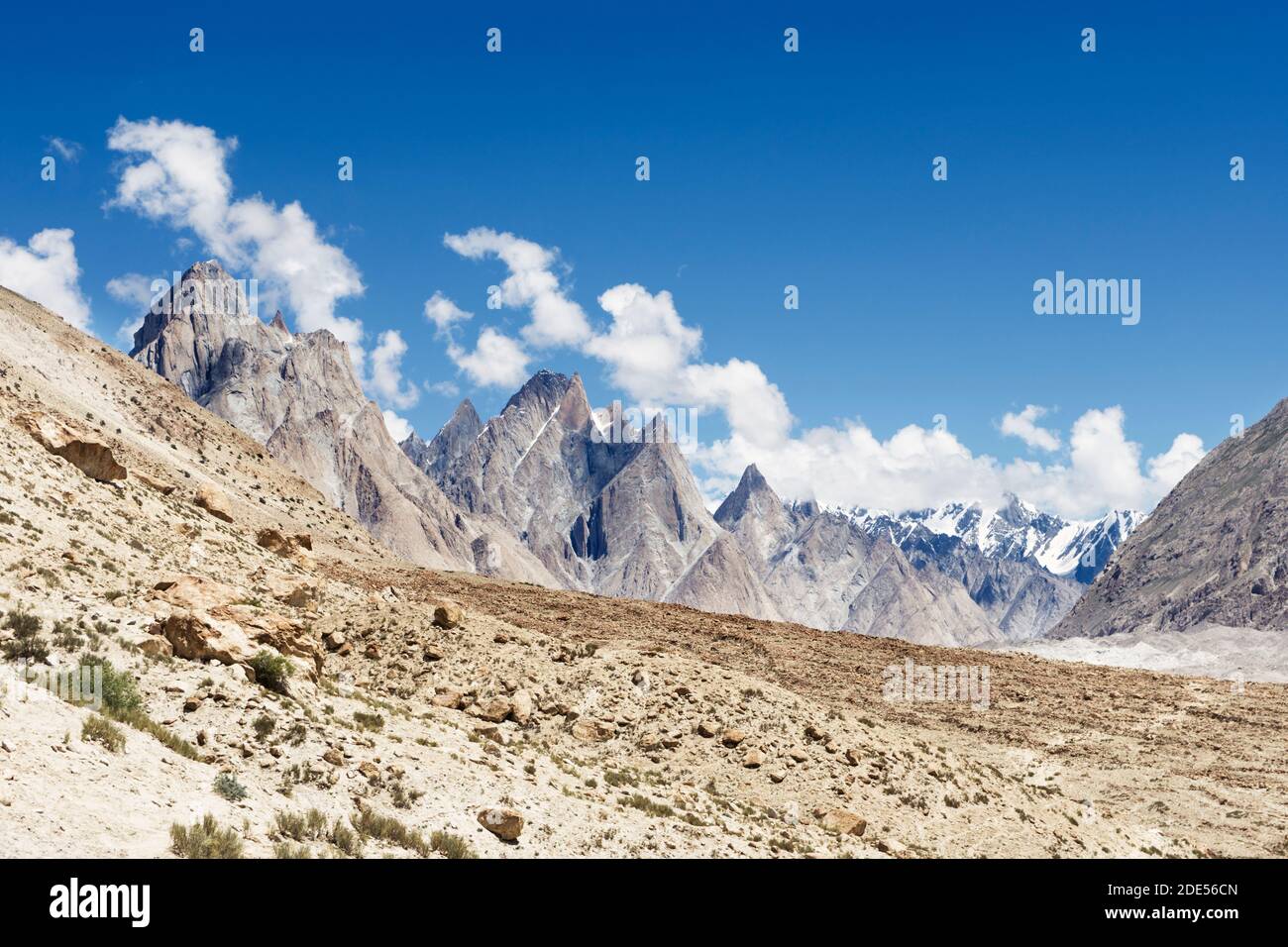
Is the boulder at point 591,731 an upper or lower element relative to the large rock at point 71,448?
lower

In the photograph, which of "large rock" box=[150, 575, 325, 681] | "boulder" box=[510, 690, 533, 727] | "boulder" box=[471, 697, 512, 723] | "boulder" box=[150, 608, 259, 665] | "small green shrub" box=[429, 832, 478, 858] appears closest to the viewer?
"small green shrub" box=[429, 832, 478, 858]

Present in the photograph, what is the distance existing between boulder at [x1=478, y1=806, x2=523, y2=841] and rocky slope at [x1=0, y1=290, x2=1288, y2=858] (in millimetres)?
37

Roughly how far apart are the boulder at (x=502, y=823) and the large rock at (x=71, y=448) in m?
24.0

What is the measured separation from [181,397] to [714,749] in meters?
81.6

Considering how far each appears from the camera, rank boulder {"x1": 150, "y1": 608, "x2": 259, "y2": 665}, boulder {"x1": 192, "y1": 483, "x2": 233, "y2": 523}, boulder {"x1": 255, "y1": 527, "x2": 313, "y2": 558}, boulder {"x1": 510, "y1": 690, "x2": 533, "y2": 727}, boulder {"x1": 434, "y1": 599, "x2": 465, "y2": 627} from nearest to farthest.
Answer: boulder {"x1": 150, "y1": 608, "x2": 259, "y2": 665} < boulder {"x1": 510, "y1": 690, "x2": 533, "y2": 727} < boulder {"x1": 434, "y1": 599, "x2": 465, "y2": 627} < boulder {"x1": 255, "y1": 527, "x2": 313, "y2": 558} < boulder {"x1": 192, "y1": 483, "x2": 233, "y2": 523}

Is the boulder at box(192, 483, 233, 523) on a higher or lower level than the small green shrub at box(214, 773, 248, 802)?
higher

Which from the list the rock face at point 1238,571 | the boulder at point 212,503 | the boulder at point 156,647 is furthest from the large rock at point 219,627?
the rock face at point 1238,571

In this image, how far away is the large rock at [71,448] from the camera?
101 ft

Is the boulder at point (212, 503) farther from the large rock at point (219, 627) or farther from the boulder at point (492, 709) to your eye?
Answer: the boulder at point (492, 709)

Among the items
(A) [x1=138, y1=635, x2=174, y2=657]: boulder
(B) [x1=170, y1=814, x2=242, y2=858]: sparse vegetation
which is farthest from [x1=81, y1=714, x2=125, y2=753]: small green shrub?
(A) [x1=138, y1=635, x2=174, y2=657]: boulder

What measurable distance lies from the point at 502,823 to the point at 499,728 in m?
7.97

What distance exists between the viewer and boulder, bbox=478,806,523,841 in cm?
1536

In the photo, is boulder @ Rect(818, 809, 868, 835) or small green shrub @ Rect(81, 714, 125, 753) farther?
boulder @ Rect(818, 809, 868, 835)

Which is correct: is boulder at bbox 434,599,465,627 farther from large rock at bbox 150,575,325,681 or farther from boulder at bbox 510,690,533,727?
large rock at bbox 150,575,325,681
